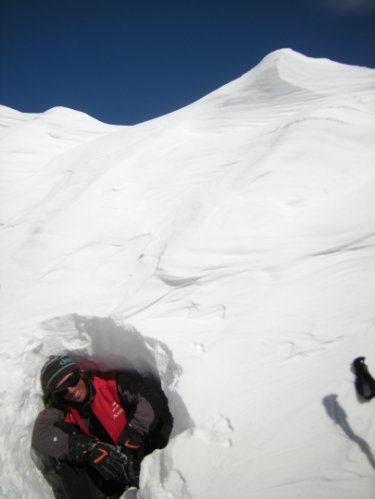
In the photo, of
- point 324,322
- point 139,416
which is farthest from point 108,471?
point 324,322

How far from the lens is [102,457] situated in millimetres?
2553

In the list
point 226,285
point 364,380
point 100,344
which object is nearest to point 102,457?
point 100,344

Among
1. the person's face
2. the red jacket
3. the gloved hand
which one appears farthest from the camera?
the red jacket

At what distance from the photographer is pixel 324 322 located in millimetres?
2266

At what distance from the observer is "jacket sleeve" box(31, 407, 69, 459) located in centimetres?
255

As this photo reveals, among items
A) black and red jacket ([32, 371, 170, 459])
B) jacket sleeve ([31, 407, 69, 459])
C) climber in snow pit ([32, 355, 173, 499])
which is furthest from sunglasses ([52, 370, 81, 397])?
jacket sleeve ([31, 407, 69, 459])

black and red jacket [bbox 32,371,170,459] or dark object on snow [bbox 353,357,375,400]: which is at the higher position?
dark object on snow [bbox 353,357,375,400]

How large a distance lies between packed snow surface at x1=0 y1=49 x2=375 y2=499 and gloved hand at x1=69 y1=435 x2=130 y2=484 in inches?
15.2

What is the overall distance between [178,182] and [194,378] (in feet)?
8.98

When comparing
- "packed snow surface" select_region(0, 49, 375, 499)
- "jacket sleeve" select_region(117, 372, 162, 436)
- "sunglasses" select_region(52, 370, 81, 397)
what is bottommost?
"jacket sleeve" select_region(117, 372, 162, 436)

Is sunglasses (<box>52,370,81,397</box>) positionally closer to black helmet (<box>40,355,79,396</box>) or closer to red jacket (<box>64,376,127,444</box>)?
black helmet (<box>40,355,79,396</box>)

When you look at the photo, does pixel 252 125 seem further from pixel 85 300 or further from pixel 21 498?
pixel 21 498

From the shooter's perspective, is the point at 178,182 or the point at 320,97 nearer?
the point at 178,182

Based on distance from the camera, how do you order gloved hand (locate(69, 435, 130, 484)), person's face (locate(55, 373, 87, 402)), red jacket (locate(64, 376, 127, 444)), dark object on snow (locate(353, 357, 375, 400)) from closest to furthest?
dark object on snow (locate(353, 357, 375, 400)), gloved hand (locate(69, 435, 130, 484)), person's face (locate(55, 373, 87, 402)), red jacket (locate(64, 376, 127, 444))
